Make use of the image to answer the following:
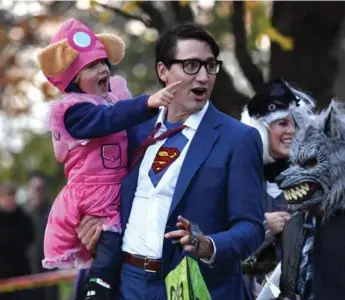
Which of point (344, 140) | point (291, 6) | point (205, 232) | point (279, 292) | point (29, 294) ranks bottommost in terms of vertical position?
point (29, 294)

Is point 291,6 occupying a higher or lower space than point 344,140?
higher

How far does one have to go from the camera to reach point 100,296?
5758 millimetres

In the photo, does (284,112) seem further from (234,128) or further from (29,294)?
(29,294)

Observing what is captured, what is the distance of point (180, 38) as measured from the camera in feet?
18.6

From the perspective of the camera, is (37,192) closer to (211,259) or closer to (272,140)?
(272,140)

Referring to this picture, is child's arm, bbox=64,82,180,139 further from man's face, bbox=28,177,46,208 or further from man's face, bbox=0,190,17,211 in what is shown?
man's face, bbox=28,177,46,208

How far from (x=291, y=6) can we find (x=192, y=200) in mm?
5052

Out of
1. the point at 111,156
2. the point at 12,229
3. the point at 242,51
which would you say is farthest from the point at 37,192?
the point at 111,156

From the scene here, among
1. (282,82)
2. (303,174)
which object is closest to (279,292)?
(303,174)

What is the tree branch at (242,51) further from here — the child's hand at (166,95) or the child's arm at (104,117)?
the child's hand at (166,95)

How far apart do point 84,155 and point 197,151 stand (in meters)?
0.65

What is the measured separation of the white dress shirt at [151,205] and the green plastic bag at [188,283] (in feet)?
1.13

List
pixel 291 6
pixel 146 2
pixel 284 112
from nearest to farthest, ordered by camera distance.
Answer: pixel 284 112, pixel 146 2, pixel 291 6

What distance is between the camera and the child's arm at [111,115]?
17.8ft
